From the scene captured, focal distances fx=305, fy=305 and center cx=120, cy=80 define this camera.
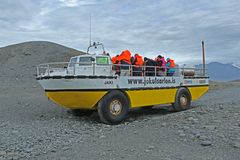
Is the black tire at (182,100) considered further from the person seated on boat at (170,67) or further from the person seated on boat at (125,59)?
the person seated on boat at (125,59)

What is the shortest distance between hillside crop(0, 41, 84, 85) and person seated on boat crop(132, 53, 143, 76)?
11.6 meters

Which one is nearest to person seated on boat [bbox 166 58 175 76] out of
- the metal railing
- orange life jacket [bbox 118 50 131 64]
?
the metal railing

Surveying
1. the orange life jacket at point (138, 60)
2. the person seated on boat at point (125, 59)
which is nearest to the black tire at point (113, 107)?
the person seated on boat at point (125, 59)

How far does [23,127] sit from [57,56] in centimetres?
2089

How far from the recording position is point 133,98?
26.9 feet

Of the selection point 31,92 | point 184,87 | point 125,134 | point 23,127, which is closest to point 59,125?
point 23,127

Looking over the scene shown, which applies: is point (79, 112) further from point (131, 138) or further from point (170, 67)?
point (131, 138)

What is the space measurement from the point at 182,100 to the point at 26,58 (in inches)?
773

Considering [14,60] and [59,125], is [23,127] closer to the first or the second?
[59,125]

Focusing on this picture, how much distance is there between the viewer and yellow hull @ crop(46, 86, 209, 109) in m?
7.30

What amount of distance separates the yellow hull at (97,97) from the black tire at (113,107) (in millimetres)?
161

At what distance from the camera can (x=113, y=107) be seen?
7625mm

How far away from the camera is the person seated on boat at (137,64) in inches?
334

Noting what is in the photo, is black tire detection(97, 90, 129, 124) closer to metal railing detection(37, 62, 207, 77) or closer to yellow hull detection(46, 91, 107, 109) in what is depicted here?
yellow hull detection(46, 91, 107, 109)
